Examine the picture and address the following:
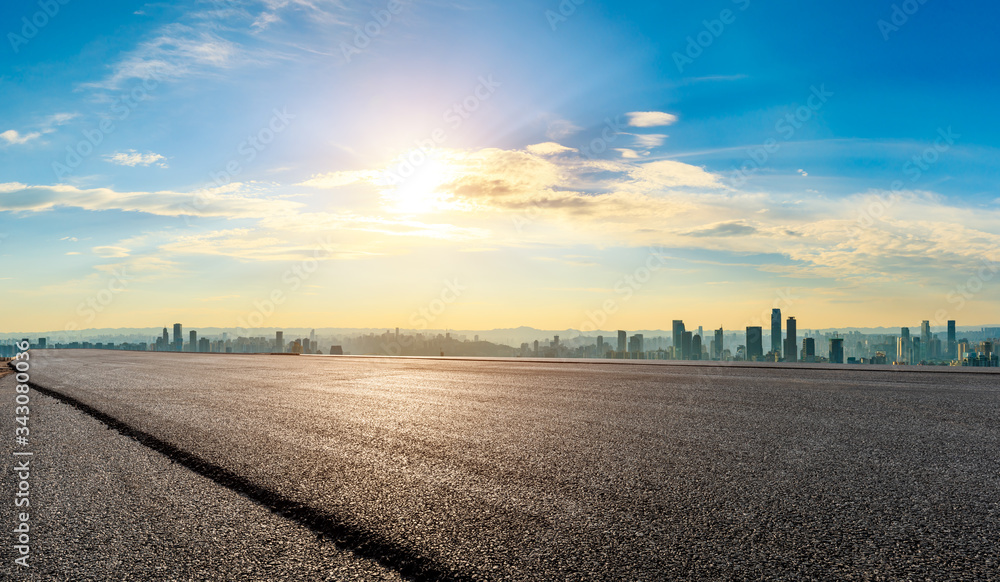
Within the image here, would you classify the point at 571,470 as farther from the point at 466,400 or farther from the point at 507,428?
the point at 466,400

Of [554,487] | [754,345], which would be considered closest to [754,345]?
[754,345]

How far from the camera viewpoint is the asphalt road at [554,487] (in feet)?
14.3

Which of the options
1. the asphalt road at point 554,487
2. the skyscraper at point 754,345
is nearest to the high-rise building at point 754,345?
the skyscraper at point 754,345

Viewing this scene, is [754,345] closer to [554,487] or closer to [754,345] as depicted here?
[754,345]

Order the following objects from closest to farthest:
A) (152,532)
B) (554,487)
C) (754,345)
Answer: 1. (152,532)
2. (554,487)
3. (754,345)

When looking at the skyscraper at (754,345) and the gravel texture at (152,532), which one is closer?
the gravel texture at (152,532)

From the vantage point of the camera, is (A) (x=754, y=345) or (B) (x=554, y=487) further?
(A) (x=754, y=345)

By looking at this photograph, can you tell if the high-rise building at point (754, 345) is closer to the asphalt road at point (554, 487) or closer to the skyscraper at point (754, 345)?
the skyscraper at point (754, 345)

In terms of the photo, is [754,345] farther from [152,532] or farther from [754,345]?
[152,532]

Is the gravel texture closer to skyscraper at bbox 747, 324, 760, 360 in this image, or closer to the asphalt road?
the asphalt road

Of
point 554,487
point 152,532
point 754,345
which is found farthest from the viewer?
point 754,345

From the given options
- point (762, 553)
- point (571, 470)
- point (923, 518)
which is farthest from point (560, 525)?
point (923, 518)

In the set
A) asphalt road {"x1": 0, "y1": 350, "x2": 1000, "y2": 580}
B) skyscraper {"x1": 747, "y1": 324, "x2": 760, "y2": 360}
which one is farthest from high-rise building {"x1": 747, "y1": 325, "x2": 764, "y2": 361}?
asphalt road {"x1": 0, "y1": 350, "x2": 1000, "y2": 580}

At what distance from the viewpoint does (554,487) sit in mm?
6203
